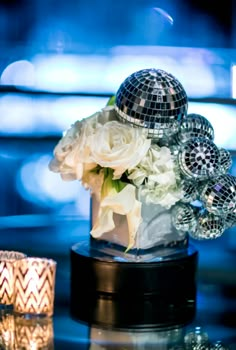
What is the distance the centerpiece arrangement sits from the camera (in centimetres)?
132

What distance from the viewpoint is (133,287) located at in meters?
1.35

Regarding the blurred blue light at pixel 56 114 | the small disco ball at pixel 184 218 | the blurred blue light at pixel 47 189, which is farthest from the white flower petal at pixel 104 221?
the blurred blue light at pixel 56 114

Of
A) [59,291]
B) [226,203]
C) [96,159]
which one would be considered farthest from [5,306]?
[226,203]

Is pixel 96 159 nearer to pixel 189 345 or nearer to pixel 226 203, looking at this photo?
pixel 226 203

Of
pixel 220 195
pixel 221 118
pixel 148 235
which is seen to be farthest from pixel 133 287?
pixel 221 118

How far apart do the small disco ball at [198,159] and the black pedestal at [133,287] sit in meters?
0.13

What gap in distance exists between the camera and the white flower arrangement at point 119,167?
130 cm

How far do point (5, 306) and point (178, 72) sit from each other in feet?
4.24

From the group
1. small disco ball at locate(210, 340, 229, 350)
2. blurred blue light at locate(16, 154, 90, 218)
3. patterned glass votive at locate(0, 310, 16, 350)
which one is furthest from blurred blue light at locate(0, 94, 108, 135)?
small disco ball at locate(210, 340, 229, 350)

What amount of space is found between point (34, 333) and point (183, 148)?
0.37m

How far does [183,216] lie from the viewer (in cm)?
138

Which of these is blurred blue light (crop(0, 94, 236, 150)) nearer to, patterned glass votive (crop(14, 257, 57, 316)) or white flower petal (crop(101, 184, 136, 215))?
white flower petal (crop(101, 184, 136, 215))

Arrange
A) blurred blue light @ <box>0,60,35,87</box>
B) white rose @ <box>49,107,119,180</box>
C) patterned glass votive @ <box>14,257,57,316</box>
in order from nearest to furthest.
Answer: patterned glass votive @ <box>14,257,57,316</box>
white rose @ <box>49,107,119,180</box>
blurred blue light @ <box>0,60,35,87</box>

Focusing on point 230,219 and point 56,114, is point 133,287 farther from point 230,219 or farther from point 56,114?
point 56,114
